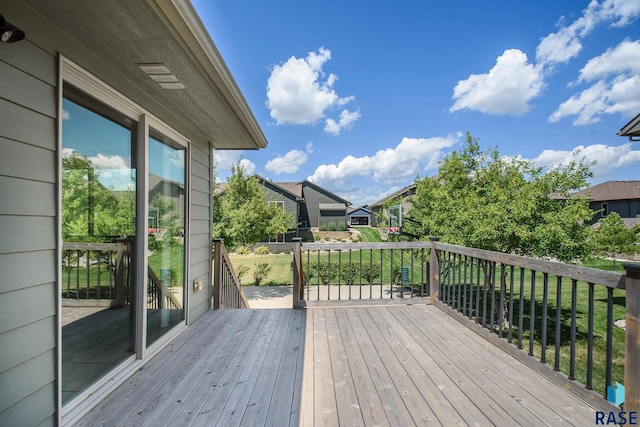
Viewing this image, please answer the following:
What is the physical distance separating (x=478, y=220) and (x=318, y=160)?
109ft

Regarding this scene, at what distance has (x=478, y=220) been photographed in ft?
18.1

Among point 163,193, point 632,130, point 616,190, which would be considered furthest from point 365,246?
point 616,190

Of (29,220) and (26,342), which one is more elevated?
(29,220)

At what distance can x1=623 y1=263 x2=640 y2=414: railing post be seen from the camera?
152 cm

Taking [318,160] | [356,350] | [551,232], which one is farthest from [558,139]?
[318,160]

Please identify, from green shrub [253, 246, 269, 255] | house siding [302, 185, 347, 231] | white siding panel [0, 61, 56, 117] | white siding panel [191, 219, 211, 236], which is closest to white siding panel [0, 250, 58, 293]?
white siding panel [0, 61, 56, 117]

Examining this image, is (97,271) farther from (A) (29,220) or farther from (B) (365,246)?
(B) (365,246)

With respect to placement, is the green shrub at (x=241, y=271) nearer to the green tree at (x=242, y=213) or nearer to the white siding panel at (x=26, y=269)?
the green tree at (x=242, y=213)

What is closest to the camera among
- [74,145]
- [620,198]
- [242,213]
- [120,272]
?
[74,145]

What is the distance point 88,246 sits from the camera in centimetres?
188

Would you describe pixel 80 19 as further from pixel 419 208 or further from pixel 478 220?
pixel 419 208

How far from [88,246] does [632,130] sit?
6084 millimetres

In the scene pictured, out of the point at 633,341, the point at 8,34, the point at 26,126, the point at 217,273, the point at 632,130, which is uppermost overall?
the point at 632,130

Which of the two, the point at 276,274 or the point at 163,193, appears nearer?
the point at 163,193
